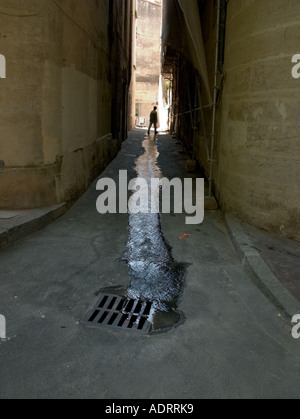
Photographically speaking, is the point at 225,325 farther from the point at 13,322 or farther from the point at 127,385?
the point at 13,322

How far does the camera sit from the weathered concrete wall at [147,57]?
1813 inches

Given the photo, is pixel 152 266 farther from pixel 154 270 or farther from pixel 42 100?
pixel 42 100

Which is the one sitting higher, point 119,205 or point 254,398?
point 119,205

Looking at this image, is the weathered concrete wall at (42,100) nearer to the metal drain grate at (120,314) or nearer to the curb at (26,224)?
the curb at (26,224)

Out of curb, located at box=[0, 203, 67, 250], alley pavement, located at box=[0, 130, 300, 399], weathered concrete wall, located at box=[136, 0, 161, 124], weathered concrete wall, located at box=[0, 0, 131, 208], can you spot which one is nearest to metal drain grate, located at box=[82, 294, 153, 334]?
alley pavement, located at box=[0, 130, 300, 399]

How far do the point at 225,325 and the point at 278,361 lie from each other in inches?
22.3

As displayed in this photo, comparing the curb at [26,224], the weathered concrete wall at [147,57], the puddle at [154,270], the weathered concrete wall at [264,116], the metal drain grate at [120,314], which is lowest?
the metal drain grate at [120,314]

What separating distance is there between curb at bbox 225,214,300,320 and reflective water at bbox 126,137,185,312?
77 cm

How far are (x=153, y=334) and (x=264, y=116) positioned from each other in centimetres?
356

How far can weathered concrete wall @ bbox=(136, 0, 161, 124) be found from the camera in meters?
46.1

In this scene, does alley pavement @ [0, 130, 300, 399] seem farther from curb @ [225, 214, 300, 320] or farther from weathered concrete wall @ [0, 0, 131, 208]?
weathered concrete wall @ [0, 0, 131, 208]

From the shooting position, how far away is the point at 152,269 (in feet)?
14.3

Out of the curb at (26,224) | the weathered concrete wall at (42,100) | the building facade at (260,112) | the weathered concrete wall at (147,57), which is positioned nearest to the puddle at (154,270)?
the curb at (26,224)
